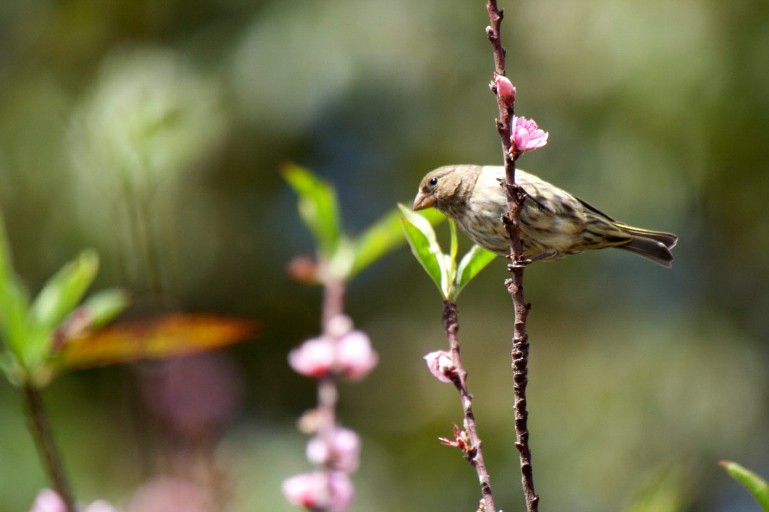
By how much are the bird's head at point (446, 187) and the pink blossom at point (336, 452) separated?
1.19 m

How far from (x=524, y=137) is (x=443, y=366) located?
0.39 meters

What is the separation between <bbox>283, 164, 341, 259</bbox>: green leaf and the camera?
219 centimetres

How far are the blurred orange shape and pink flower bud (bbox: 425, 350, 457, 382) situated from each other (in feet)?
2.28

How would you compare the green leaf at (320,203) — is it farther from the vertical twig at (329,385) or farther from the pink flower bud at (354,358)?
the pink flower bud at (354,358)

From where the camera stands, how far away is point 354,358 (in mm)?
2201

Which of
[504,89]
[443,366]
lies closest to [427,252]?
[443,366]

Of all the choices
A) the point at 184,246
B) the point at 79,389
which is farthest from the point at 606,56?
the point at 79,389

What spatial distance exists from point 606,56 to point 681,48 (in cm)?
53

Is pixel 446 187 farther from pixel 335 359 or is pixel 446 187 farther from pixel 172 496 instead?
pixel 172 496

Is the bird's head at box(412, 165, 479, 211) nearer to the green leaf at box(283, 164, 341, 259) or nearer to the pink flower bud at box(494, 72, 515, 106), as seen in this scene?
the green leaf at box(283, 164, 341, 259)

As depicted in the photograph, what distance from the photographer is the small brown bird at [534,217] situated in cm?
298

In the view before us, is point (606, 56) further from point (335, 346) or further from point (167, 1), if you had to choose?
point (335, 346)

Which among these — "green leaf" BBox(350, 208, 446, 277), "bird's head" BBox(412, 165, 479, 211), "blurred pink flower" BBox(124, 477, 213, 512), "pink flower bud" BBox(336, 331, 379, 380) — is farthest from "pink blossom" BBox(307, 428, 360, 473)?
"bird's head" BBox(412, 165, 479, 211)

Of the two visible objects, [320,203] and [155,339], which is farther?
[320,203]
